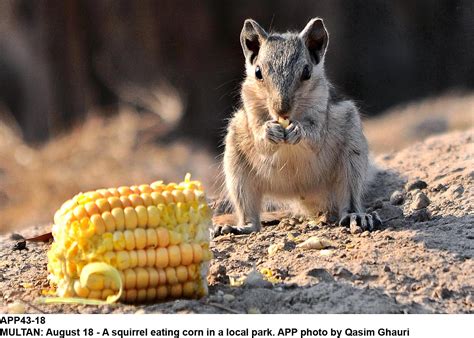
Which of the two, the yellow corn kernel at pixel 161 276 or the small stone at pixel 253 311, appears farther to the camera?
the yellow corn kernel at pixel 161 276

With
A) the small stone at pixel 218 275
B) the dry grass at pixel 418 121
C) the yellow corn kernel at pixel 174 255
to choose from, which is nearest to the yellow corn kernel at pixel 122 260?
the yellow corn kernel at pixel 174 255

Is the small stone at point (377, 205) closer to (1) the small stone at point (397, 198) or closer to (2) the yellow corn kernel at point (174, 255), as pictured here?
(1) the small stone at point (397, 198)

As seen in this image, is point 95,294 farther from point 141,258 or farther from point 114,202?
point 114,202

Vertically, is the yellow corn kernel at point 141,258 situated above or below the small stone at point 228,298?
above

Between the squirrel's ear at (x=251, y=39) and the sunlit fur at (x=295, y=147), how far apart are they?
0.20 ft

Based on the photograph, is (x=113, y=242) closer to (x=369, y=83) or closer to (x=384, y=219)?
(x=384, y=219)

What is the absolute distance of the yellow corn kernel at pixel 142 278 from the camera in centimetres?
415

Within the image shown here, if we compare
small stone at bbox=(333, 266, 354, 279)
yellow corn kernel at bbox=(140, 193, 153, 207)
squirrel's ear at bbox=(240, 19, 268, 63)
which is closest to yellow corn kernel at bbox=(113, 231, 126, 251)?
yellow corn kernel at bbox=(140, 193, 153, 207)

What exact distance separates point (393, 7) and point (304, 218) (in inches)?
194

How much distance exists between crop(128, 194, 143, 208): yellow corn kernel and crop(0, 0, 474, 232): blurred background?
5364 mm

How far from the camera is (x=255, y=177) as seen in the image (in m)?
6.23

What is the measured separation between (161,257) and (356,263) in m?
1.10

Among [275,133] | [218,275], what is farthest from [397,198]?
[218,275]

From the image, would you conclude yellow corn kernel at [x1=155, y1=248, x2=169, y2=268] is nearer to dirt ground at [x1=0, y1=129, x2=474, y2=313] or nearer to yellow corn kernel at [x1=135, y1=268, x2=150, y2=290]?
yellow corn kernel at [x1=135, y1=268, x2=150, y2=290]
